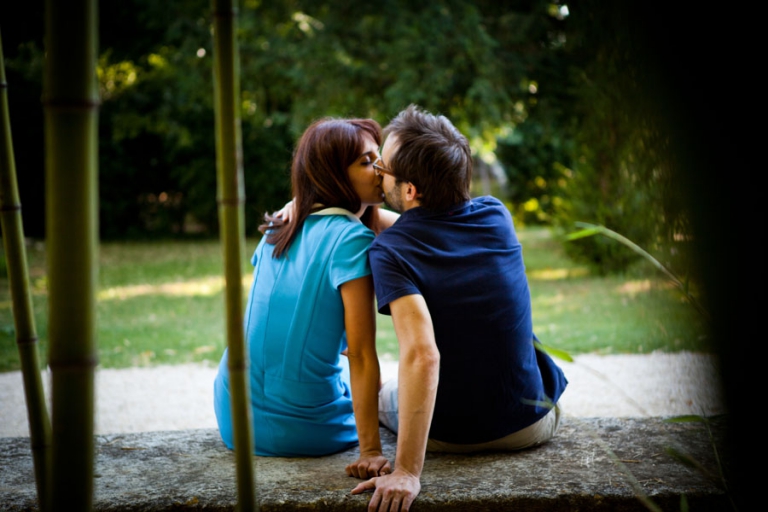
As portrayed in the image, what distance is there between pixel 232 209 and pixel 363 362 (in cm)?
98

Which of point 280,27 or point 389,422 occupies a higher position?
point 280,27

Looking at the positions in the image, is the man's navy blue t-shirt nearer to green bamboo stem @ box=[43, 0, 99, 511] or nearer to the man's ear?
the man's ear

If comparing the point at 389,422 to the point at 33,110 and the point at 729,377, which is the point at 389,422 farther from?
the point at 33,110

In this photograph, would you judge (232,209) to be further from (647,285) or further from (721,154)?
(647,285)

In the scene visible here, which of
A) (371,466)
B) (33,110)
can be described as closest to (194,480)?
(371,466)

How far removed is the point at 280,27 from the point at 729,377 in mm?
13834

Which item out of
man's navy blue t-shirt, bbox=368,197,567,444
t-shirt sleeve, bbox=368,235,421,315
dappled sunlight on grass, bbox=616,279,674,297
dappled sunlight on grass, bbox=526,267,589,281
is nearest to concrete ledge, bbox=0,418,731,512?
man's navy blue t-shirt, bbox=368,197,567,444

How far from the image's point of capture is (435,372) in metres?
1.93

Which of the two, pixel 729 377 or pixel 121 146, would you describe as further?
pixel 121 146

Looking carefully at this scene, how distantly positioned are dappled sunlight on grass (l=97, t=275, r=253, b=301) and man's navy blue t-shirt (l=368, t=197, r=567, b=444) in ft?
30.1

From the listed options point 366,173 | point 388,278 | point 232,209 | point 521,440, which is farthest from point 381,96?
point 232,209

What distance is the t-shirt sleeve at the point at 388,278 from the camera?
1.97m

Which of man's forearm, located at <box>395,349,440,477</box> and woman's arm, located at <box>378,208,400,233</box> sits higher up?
woman's arm, located at <box>378,208,400,233</box>

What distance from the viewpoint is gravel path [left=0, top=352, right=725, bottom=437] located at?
16.6 ft
